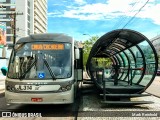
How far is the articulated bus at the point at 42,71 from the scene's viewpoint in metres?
11.7

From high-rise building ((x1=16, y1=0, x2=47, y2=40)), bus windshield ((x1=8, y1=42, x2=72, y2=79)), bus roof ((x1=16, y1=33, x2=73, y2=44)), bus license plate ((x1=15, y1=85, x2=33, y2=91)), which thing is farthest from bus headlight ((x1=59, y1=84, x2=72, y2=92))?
high-rise building ((x1=16, y1=0, x2=47, y2=40))

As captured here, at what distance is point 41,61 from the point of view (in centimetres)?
1225

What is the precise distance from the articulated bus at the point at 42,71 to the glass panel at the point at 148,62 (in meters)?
3.24

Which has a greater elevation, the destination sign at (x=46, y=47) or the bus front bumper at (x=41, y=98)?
the destination sign at (x=46, y=47)

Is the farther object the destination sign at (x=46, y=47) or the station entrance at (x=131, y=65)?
the station entrance at (x=131, y=65)

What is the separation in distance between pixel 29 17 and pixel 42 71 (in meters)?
128

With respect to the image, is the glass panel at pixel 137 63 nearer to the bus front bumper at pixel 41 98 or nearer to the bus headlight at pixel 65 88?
the bus headlight at pixel 65 88

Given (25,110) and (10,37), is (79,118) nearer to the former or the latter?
(25,110)

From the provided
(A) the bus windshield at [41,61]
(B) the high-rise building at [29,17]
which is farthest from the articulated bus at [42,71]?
(B) the high-rise building at [29,17]

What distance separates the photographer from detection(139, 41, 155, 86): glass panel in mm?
14217

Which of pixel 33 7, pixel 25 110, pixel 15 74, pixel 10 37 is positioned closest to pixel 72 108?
pixel 25 110

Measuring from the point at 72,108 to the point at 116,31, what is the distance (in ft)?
11.4

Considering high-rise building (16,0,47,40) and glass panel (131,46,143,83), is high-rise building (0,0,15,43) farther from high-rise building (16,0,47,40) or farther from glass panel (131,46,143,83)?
glass panel (131,46,143,83)

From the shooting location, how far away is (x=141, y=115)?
1091 cm
